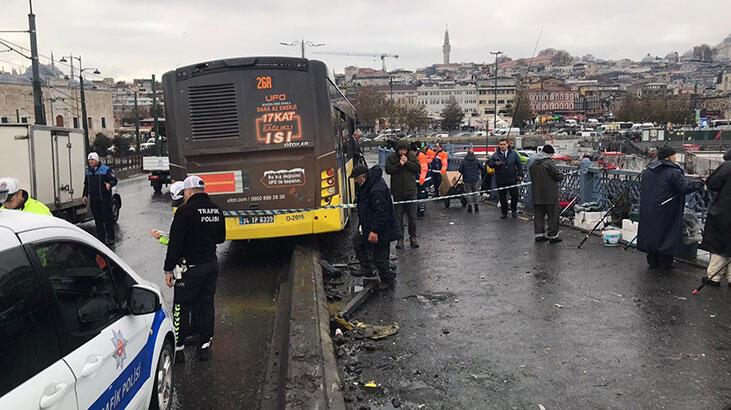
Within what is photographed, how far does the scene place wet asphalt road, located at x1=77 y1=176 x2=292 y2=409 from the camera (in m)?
5.21

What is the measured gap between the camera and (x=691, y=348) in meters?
5.66

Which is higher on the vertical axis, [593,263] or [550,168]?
[550,168]

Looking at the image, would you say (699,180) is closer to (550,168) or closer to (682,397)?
(550,168)

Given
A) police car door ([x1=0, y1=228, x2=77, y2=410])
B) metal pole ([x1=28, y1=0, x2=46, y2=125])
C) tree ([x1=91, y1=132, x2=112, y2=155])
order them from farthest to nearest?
tree ([x1=91, y1=132, x2=112, y2=155])
metal pole ([x1=28, y1=0, x2=46, y2=125])
police car door ([x1=0, y1=228, x2=77, y2=410])

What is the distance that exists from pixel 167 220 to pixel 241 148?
7.79m

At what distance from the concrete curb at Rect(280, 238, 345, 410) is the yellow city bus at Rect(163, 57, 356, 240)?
7.43 ft

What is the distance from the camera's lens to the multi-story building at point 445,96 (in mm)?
184375

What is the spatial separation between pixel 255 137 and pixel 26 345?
7.49 meters

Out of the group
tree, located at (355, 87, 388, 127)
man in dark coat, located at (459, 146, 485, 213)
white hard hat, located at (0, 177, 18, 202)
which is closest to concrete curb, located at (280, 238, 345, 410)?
white hard hat, located at (0, 177, 18, 202)

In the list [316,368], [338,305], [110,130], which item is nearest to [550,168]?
[338,305]

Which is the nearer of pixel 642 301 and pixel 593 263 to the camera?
pixel 642 301

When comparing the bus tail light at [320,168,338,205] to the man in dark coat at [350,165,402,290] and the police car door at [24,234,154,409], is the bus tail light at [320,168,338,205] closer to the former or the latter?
the man in dark coat at [350,165,402,290]

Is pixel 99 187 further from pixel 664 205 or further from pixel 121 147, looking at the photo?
pixel 121 147

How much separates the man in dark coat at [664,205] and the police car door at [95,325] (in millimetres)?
7037
